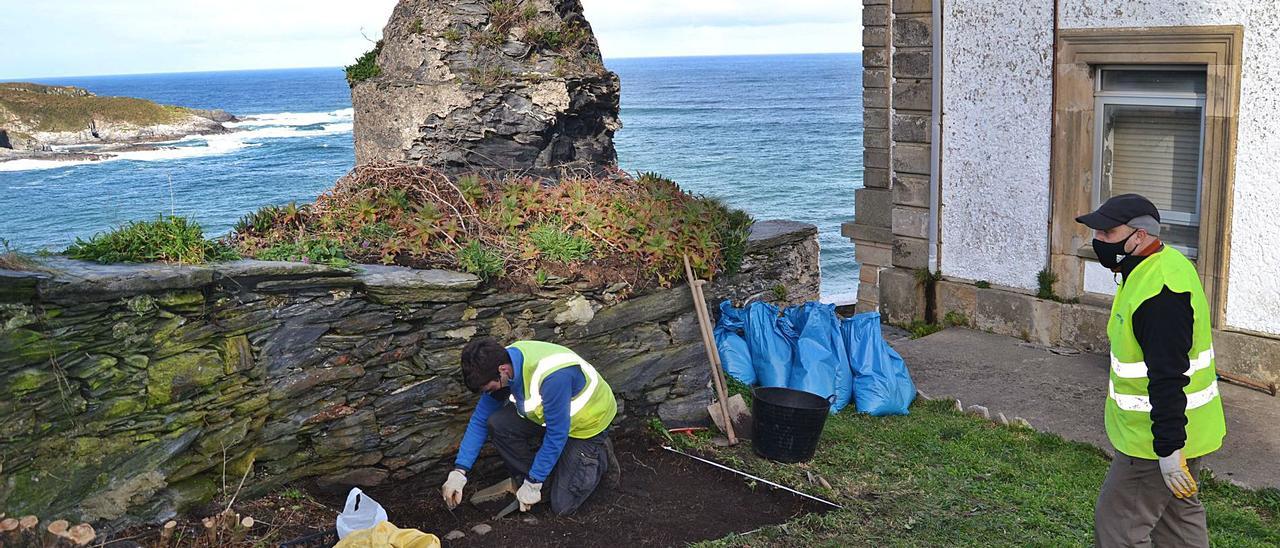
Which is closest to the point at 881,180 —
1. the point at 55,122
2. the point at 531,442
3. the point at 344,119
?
the point at 531,442

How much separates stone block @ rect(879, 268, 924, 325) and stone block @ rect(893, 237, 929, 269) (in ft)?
0.25

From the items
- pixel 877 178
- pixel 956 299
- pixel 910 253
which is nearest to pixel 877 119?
pixel 877 178

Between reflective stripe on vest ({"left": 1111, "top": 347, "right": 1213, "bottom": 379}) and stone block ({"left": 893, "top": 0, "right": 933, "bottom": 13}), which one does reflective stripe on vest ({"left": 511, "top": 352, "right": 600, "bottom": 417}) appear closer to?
reflective stripe on vest ({"left": 1111, "top": 347, "right": 1213, "bottom": 379})

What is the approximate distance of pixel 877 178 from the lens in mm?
10711

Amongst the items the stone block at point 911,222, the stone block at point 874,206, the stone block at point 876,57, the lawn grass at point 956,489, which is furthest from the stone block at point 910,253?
the lawn grass at point 956,489

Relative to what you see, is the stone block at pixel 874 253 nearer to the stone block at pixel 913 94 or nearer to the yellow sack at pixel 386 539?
the stone block at pixel 913 94

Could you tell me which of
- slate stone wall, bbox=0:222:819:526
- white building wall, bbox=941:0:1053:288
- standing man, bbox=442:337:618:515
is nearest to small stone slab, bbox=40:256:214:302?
slate stone wall, bbox=0:222:819:526

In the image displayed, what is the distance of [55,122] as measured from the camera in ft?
219

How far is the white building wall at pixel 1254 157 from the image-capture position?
7555 mm

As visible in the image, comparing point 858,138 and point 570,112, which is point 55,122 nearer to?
point 858,138

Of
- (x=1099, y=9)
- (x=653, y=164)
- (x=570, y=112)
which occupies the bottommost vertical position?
(x=653, y=164)

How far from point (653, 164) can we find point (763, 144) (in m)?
12.5

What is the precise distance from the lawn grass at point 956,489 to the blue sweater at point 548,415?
2.95 feet

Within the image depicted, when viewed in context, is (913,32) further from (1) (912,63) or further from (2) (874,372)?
(2) (874,372)
